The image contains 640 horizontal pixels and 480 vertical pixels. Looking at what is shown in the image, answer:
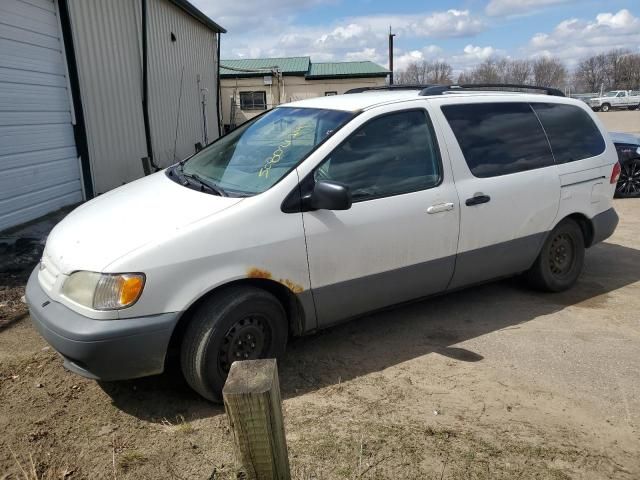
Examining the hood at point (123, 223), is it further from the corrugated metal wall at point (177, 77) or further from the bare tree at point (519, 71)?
the bare tree at point (519, 71)

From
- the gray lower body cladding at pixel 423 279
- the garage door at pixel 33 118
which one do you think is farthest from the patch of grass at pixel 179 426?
the garage door at pixel 33 118

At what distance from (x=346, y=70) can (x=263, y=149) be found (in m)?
32.8

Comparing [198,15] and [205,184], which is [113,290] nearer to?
[205,184]

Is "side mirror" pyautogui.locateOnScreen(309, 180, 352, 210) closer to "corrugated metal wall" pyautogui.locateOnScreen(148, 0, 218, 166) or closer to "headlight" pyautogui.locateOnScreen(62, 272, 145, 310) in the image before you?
"headlight" pyautogui.locateOnScreen(62, 272, 145, 310)

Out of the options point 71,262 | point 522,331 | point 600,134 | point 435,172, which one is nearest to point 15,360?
point 71,262

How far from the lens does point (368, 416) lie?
3049 millimetres

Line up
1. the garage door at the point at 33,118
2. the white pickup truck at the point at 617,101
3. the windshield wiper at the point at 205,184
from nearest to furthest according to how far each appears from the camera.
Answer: the windshield wiper at the point at 205,184
the garage door at the point at 33,118
the white pickup truck at the point at 617,101

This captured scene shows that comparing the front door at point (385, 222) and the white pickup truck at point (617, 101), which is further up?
the white pickup truck at point (617, 101)

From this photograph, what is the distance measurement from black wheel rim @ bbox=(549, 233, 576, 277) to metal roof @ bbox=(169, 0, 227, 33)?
11888 millimetres

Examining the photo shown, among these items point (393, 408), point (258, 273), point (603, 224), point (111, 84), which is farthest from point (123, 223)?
point (111, 84)

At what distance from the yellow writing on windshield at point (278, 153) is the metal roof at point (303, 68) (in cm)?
3038

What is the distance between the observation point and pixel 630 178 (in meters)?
9.71

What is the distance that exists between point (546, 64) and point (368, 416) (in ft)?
300

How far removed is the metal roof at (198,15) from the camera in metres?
13.7
